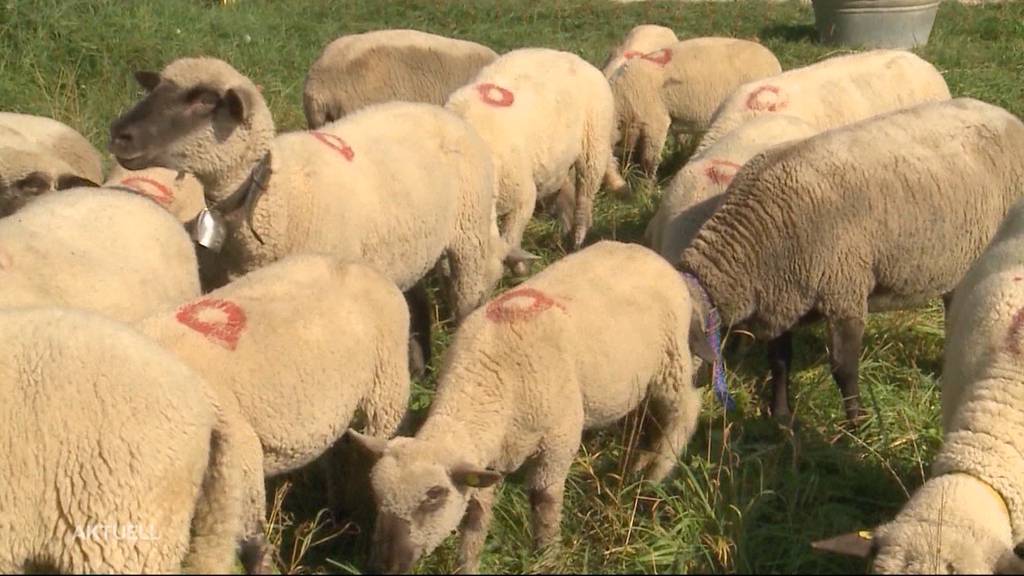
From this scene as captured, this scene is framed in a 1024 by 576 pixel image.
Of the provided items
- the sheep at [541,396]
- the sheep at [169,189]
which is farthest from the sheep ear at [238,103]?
the sheep at [541,396]

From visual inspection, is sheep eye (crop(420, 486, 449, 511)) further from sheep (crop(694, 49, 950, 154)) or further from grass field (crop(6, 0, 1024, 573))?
sheep (crop(694, 49, 950, 154))

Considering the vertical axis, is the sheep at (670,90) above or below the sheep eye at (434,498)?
below

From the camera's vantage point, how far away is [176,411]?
328cm

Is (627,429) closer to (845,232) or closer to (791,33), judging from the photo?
(845,232)

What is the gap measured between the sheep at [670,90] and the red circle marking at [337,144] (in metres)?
3.68

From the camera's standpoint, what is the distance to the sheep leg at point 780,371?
5609mm

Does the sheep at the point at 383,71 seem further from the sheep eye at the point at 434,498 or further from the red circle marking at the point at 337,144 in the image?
the sheep eye at the point at 434,498

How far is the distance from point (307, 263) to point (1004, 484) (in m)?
2.33

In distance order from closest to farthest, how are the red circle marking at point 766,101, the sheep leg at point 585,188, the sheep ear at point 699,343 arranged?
the sheep ear at point 699,343 → the red circle marking at point 766,101 → the sheep leg at point 585,188

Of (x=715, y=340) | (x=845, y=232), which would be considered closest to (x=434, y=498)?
(x=715, y=340)

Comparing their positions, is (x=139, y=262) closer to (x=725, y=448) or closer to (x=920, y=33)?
(x=725, y=448)

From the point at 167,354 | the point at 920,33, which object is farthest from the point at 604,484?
the point at 920,33

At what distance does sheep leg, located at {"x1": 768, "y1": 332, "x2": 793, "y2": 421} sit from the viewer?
5.61m

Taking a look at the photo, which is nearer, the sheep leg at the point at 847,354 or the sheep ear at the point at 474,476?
the sheep ear at the point at 474,476
